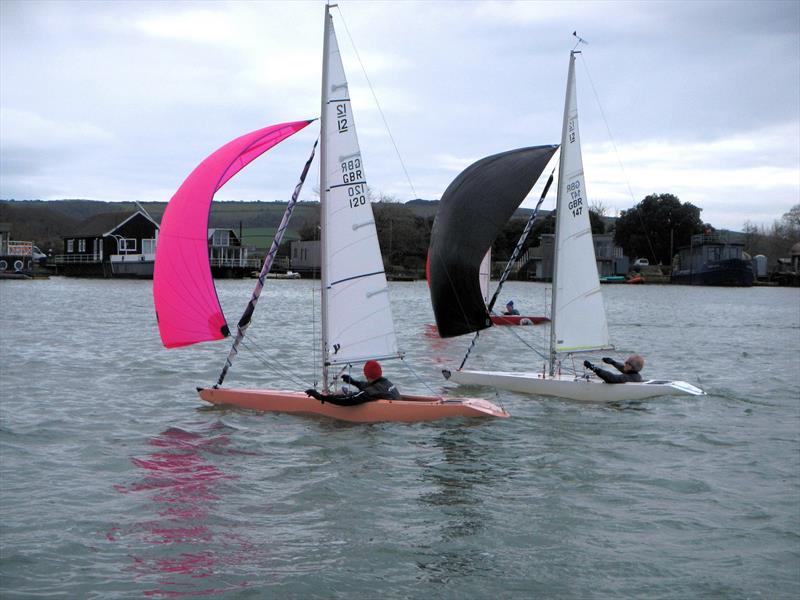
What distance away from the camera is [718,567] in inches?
306

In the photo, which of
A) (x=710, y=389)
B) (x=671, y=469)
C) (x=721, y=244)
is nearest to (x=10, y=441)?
(x=671, y=469)

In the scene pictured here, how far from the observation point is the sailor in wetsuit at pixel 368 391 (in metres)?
12.2

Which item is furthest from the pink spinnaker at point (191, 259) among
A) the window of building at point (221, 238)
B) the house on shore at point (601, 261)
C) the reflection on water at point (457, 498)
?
the house on shore at point (601, 261)

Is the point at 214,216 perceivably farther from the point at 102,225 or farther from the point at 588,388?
the point at 588,388

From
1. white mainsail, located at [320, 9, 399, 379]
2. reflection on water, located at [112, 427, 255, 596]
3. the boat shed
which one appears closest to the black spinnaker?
white mainsail, located at [320, 9, 399, 379]

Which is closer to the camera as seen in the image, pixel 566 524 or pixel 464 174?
pixel 566 524

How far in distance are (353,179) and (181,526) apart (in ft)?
18.1

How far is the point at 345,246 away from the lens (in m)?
12.2

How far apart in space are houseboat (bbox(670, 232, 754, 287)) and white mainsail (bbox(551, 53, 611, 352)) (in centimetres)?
7648

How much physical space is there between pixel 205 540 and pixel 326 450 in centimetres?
344

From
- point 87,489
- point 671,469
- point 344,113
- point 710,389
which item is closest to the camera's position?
point 87,489

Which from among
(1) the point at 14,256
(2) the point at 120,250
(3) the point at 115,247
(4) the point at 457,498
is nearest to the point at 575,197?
(4) the point at 457,498

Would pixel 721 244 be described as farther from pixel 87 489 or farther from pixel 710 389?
pixel 87 489

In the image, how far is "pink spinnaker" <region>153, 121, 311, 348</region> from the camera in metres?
12.2
